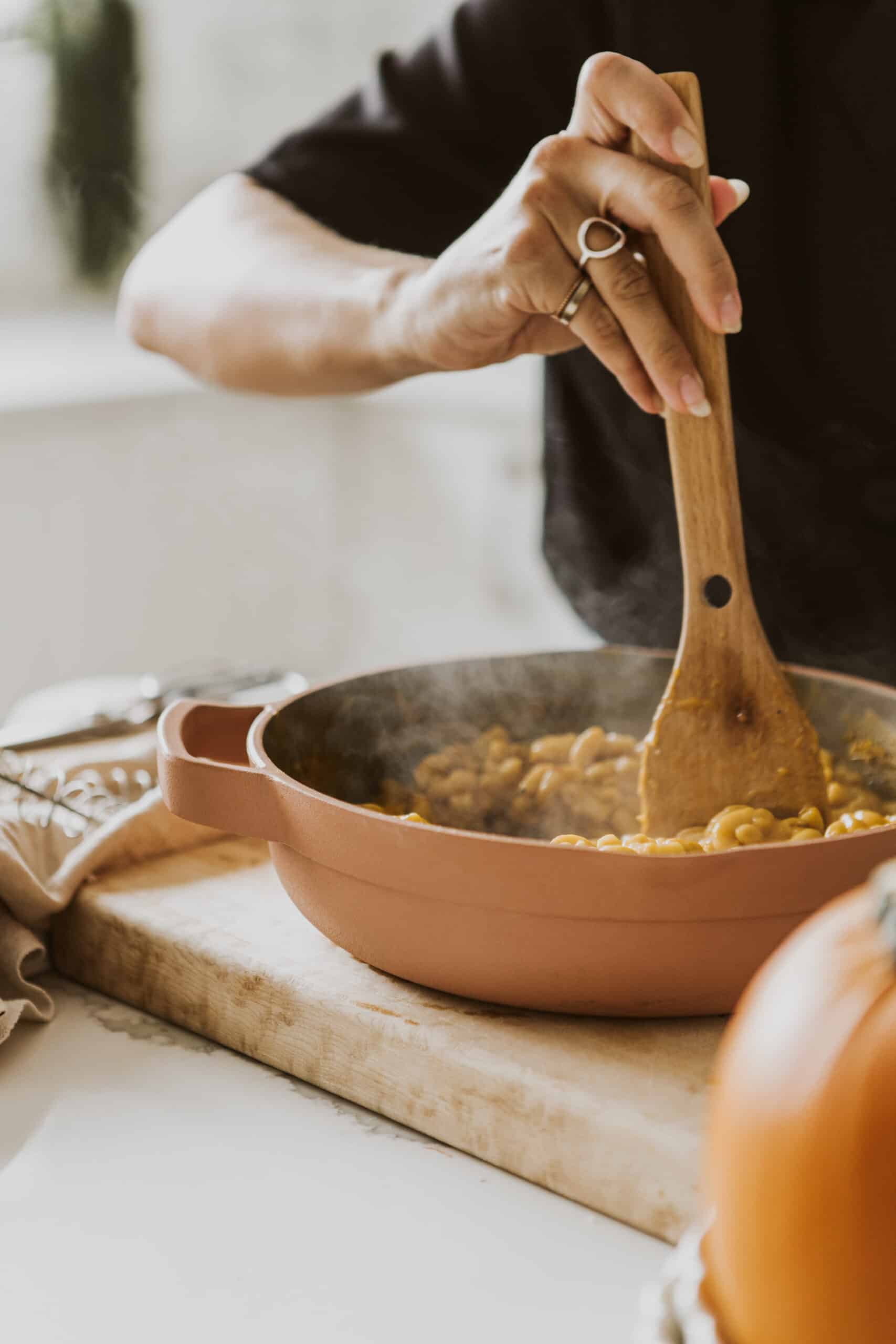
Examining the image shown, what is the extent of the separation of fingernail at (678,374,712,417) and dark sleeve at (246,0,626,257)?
55 cm

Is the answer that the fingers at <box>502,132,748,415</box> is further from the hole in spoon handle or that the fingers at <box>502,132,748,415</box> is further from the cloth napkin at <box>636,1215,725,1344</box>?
the cloth napkin at <box>636,1215,725,1344</box>

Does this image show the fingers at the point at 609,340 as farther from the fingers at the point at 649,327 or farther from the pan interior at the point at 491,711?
the pan interior at the point at 491,711

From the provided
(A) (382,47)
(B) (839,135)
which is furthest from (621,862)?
(A) (382,47)

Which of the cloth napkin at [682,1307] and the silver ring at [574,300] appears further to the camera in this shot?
the silver ring at [574,300]

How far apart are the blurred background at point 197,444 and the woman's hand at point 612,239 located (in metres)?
1.61

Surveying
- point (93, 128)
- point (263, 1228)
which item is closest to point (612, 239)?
point (263, 1228)

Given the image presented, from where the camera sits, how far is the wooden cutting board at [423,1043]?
670 millimetres

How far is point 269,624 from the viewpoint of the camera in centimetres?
338

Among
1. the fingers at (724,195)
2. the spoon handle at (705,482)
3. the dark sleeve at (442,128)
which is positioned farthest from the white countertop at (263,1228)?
the dark sleeve at (442,128)

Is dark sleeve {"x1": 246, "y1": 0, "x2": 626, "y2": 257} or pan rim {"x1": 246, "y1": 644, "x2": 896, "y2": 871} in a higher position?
dark sleeve {"x1": 246, "y1": 0, "x2": 626, "y2": 257}

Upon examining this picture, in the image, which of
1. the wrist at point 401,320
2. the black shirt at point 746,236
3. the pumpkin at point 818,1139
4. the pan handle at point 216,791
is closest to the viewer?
the pumpkin at point 818,1139

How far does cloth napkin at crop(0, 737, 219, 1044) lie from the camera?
88cm

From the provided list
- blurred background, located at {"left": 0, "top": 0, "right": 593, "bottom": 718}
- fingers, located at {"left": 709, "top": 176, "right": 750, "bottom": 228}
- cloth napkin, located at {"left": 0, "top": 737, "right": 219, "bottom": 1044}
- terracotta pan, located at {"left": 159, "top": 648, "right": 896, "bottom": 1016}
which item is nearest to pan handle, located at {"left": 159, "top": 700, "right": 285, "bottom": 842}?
terracotta pan, located at {"left": 159, "top": 648, "right": 896, "bottom": 1016}

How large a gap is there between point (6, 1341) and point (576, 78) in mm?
1175
